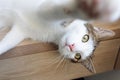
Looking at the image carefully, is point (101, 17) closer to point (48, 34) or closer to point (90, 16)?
point (90, 16)

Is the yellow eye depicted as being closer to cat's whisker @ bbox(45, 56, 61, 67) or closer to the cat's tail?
cat's whisker @ bbox(45, 56, 61, 67)

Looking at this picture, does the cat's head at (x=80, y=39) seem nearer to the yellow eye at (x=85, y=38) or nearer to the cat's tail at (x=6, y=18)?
the yellow eye at (x=85, y=38)

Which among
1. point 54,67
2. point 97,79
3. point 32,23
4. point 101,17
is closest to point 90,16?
point 101,17

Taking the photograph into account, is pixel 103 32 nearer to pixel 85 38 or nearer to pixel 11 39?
pixel 85 38

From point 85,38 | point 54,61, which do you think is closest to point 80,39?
point 85,38

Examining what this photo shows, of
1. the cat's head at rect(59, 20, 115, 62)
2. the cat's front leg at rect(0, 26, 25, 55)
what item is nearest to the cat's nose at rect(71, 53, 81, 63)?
the cat's head at rect(59, 20, 115, 62)
